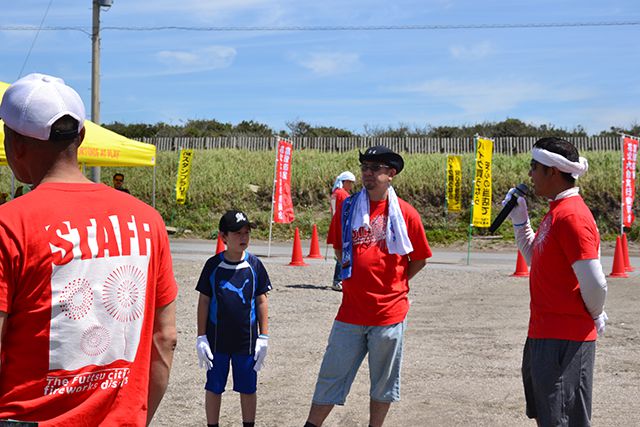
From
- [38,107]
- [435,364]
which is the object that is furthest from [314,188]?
[38,107]

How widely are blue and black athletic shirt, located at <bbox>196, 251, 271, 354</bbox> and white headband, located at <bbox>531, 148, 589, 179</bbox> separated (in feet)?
7.14

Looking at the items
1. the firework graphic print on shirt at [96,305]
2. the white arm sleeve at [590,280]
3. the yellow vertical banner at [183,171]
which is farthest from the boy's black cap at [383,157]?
the yellow vertical banner at [183,171]

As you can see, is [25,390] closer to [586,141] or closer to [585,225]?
[585,225]

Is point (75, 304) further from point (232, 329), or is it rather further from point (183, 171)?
point (183, 171)

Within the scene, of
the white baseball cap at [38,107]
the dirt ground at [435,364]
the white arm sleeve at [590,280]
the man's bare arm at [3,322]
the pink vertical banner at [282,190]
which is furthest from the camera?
the pink vertical banner at [282,190]

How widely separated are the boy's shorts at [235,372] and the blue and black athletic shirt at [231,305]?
1.8 inches

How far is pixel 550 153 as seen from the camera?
4.48 metres

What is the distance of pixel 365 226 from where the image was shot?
550 centimetres

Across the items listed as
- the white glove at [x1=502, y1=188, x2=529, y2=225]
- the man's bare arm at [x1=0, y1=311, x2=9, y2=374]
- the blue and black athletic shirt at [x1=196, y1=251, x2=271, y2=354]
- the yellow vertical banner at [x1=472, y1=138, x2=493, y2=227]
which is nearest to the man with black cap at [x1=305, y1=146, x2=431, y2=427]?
the blue and black athletic shirt at [x1=196, y1=251, x2=271, y2=354]

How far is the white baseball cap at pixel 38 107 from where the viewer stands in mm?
2355

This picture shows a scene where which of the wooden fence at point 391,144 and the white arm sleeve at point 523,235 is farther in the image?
the wooden fence at point 391,144

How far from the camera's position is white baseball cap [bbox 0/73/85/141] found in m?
2.36

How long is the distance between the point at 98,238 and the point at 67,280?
0.15 meters

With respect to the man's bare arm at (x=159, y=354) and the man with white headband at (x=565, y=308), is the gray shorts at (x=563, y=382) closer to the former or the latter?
the man with white headband at (x=565, y=308)
